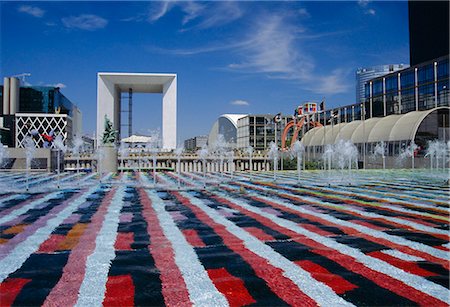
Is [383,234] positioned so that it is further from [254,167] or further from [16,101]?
[16,101]

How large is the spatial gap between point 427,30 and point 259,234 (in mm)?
70766

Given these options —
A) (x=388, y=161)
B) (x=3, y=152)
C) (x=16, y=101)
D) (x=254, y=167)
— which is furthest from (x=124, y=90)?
(x=16, y=101)

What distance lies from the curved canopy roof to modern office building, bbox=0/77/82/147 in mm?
57236

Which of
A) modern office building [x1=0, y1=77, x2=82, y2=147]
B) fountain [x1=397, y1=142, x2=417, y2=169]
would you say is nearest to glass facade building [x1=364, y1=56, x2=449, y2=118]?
fountain [x1=397, y1=142, x2=417, y2=169]

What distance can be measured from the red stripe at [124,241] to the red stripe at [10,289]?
4.24 ft

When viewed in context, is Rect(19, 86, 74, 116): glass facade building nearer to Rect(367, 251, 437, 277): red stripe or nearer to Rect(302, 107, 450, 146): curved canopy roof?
Rect(302, 107, 450, 146): curved canopy roof

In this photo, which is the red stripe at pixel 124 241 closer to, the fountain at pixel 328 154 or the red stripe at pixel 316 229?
the red stripe at pixel 316 229

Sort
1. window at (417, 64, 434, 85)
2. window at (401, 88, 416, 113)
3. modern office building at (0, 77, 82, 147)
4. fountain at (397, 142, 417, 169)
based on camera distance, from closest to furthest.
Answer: fountain at (397, 142, 417, 169) → window at (417, 64, 434, 85) → window at (401, 88, 416, 113) → modern office building at (0, 77, 82, 147)

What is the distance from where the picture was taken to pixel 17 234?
218 inches

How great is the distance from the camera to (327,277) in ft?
11.8

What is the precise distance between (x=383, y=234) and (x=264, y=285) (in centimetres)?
266

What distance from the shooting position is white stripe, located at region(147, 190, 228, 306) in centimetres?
307

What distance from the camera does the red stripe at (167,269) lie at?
3.10 m

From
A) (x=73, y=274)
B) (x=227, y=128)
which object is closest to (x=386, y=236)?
(x=73, y=274)
